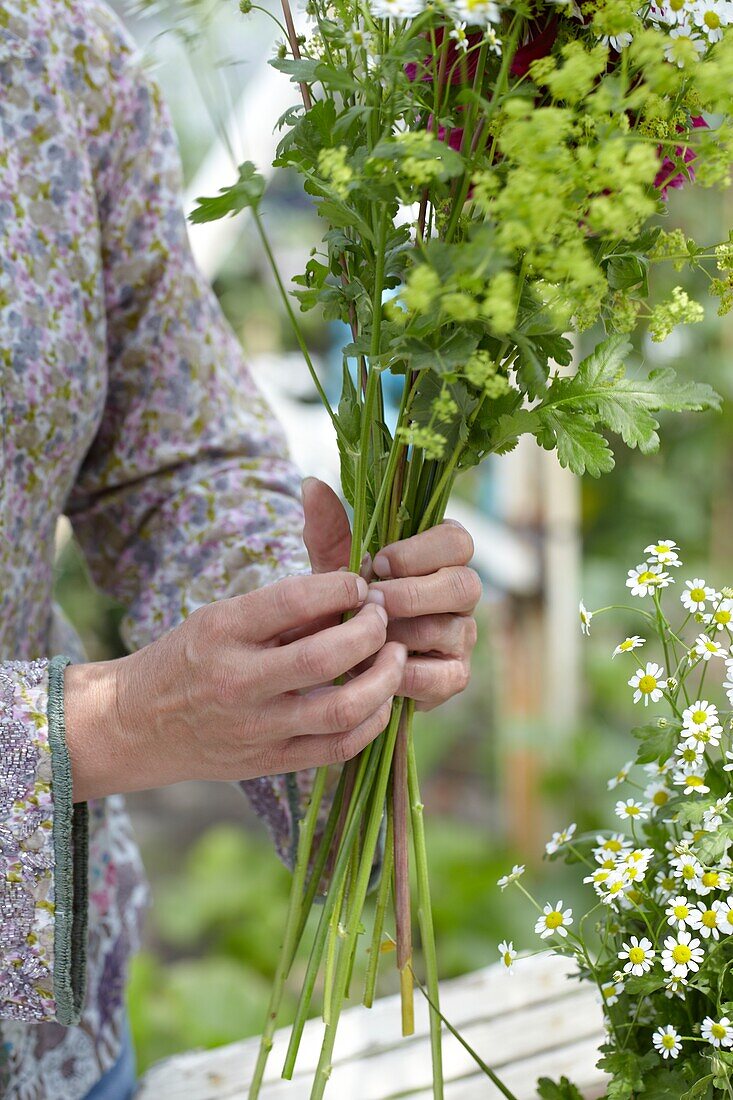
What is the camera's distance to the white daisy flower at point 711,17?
19.2 inches

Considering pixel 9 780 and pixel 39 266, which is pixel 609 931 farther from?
pixel 39 266

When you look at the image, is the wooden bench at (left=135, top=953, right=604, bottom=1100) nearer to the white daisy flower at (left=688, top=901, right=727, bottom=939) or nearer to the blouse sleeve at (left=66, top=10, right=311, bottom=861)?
the blouse sleeve at (left=66, top=10, right=311, bottom=861)

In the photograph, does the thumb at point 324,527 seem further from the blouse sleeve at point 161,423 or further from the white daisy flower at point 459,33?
the white daisy flower at point 459,33

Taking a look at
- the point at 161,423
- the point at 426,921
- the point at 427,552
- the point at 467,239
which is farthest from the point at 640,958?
the point at 161,423

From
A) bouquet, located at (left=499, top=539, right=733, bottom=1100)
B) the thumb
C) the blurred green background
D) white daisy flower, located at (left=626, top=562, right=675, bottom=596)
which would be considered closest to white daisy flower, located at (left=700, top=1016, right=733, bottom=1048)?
bouquet, located at (left=499, top=539, right=733, bottom=1100)

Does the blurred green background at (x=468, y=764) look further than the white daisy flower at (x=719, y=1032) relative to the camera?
Yes

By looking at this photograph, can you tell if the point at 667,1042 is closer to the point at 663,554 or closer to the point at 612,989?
the point at 612,989

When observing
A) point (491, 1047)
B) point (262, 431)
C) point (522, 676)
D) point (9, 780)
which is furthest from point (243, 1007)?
point (9, 780)

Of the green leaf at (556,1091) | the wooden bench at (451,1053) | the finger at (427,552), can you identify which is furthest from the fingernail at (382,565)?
the wooden bench at (451,1053)

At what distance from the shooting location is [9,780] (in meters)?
0.61

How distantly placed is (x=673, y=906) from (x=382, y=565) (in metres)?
0.23

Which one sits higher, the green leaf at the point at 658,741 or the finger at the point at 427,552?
the finger at the point at 427,552

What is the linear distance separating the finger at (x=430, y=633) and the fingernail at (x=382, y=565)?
0.12ft

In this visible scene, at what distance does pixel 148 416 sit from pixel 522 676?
5.44 feet
